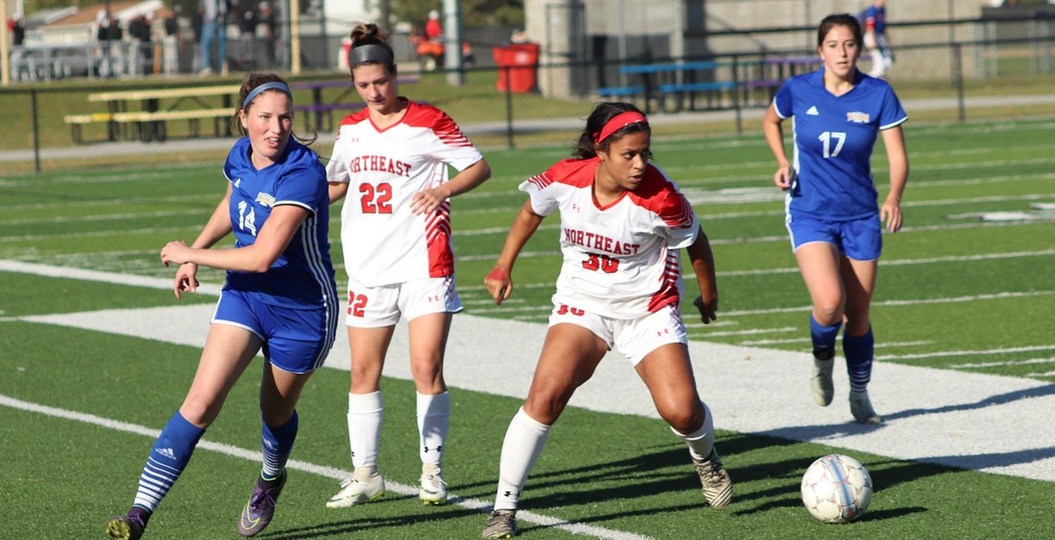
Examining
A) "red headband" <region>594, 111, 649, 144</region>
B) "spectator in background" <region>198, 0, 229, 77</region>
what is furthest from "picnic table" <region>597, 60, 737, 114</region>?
"red headband" <region>594, 111, 649, 144</region>

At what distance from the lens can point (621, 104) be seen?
6.32 m

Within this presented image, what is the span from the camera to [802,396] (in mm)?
9188

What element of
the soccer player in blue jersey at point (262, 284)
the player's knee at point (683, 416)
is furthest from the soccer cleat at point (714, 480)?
the soccer player in blue jersey at point (262, 284)

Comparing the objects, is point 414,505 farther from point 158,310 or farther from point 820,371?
point 158,310

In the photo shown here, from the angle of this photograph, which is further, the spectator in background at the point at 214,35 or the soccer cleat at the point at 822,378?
the spectator in background at the point at 214,35

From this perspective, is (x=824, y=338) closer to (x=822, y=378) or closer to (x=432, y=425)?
(x=822, y=378)

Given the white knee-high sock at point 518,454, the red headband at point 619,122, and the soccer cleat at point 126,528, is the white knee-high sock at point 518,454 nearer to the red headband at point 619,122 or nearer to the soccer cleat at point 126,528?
the red headband at point 619,122

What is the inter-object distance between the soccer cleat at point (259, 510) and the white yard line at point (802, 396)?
2.32 meters

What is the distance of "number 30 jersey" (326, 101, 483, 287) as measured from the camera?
7.03 metres

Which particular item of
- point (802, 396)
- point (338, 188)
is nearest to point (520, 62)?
point (802, 396)

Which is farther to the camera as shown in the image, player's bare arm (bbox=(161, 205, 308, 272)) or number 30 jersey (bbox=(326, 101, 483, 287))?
number 30 jersey (bbox=(326, 101, 483, 287))

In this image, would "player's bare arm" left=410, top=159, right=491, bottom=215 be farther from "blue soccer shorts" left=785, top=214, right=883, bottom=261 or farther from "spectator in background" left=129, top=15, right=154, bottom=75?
"spectator in background" left=129, top=15, right=154, bottom=75

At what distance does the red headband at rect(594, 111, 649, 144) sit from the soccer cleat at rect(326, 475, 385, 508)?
6.28 ft

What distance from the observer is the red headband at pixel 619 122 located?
6.07 m
